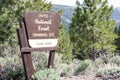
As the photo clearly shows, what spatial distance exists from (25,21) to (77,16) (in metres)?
26.9

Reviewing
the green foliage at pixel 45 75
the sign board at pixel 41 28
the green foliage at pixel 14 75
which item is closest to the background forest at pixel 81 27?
the green foliage at pixel 14 75

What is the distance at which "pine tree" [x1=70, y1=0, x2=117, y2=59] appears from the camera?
112 feet

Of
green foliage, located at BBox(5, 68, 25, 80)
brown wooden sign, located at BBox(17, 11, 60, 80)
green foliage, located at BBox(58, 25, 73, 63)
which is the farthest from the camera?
green foliage, located at BBox(58, 25, 73, 63)

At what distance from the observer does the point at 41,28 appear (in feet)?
27.7

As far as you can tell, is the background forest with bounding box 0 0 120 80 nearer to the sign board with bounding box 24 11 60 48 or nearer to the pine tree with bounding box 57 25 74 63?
the pine tree with bounding box 57 25 74 63

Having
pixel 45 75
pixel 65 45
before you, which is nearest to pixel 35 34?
pixel 45 75

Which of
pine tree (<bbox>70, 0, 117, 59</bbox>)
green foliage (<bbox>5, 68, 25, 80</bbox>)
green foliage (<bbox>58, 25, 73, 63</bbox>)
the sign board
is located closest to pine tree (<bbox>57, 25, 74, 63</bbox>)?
green foliage (<bbox>58, 25, 73, 63</bbox>)

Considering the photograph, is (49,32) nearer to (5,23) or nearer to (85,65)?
(85,65)

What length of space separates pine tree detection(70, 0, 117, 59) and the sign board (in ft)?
81.6

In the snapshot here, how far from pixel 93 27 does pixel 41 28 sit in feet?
85.4

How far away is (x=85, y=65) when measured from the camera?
10289 millimetres

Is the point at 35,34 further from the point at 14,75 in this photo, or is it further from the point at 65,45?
the point at 65,45

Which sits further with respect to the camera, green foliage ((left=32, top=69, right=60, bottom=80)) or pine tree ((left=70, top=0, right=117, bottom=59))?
pine tree ((left=70, top=0, right=117, bottom=59))

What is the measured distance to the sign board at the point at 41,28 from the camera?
8.23 meters
